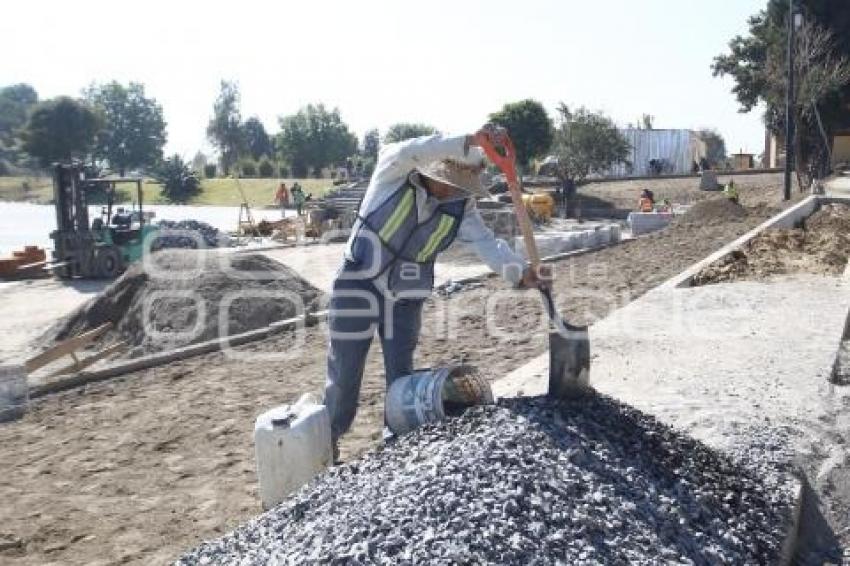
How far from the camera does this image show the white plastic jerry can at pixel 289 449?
3764 mm

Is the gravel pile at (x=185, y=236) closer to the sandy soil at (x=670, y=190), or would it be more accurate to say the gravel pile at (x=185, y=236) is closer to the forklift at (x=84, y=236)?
the forklift at (x=84, y=236)

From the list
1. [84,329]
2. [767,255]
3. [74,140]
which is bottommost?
[84,329]

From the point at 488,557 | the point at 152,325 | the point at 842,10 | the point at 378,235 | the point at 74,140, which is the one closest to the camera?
the point at 488,557

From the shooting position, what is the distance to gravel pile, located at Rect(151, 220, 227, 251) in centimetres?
1988

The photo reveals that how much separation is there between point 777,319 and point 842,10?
30.1m

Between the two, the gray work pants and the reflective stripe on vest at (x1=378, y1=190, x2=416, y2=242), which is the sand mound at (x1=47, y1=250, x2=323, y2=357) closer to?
the gray work pants

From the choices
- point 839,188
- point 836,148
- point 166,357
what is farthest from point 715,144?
point 166,357

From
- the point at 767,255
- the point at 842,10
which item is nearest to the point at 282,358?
the point at 767,255

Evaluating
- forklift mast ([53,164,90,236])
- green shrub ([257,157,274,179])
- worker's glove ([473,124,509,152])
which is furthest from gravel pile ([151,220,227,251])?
green shrub ([257,157,274,179])

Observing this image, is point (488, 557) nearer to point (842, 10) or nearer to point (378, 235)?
point (378, 235)

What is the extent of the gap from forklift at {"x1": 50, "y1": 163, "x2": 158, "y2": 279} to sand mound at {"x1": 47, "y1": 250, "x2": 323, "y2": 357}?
6.45 metres

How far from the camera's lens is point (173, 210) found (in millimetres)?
46656

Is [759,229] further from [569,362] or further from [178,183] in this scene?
[178,183]

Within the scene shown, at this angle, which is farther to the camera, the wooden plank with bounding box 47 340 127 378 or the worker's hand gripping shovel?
Result: the wooden plank with bounding box 47 340 127 378
